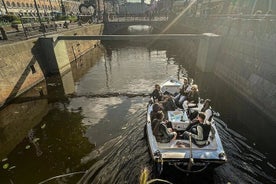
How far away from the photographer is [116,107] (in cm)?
1614

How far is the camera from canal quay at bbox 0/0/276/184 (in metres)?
9.58

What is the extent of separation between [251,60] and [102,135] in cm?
1518

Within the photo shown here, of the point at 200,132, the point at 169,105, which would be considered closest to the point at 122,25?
the point at 169,105

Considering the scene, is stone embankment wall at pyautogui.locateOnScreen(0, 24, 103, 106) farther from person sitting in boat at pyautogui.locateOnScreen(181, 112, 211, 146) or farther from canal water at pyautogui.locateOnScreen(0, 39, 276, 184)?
person sitting in boat at pyautogui.locateOnScreen(181, 112, 211, 146)

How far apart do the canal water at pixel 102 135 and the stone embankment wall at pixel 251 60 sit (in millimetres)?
964

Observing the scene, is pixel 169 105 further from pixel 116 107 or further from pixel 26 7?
pixel 26 7

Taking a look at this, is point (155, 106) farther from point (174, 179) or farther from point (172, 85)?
point (172, 85)

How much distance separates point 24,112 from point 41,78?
7458 mm

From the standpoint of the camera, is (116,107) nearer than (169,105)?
No

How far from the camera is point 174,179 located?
28.2 ft

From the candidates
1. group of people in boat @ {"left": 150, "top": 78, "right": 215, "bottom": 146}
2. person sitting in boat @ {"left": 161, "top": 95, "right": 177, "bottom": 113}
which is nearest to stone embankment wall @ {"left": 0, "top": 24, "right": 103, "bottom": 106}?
group of people in boat @ {"left": 150, "top": 78, "right": 215, "bottom": 146}

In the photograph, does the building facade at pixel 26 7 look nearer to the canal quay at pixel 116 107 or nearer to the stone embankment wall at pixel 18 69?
the stone embankment wall at pixel 18 69

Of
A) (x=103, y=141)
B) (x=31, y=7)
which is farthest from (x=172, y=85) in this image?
(x=31, y=7)

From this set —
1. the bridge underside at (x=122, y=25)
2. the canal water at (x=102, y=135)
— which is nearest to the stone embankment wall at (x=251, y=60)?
the canal water at (x=102, y=135)
